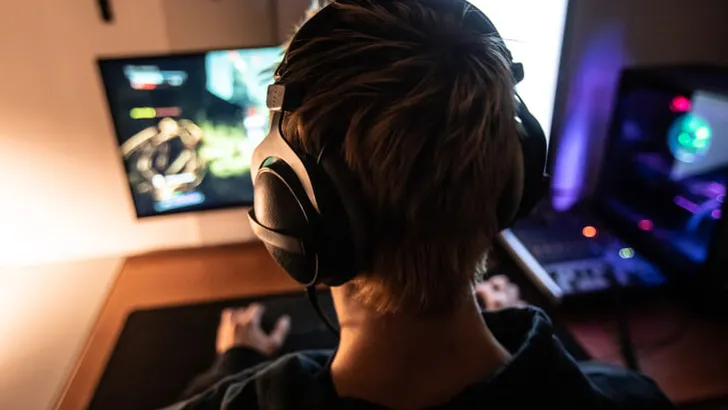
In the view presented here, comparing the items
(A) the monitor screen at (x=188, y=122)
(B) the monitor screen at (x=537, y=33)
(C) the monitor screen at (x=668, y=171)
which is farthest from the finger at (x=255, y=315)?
(C) the monitor screen at (x=668, y=171)

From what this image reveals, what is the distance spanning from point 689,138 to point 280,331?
31.5 inches

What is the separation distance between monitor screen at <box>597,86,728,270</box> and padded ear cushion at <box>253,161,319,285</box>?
762 millimetres

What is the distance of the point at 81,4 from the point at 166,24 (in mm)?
151

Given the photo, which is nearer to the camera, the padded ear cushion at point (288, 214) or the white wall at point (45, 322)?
the padded ear cushion at point (288, 214)

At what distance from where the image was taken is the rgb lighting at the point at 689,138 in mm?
1038

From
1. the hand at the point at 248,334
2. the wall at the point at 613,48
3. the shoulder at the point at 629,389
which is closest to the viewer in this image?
the shoulder at the point at 629,389

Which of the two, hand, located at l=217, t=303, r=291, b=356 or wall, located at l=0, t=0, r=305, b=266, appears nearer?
hand, located at l=217, t=303, r=291, b=356

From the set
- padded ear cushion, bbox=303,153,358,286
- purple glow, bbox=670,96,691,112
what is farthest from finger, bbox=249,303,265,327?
purple glow, bbox=670,96,691,112

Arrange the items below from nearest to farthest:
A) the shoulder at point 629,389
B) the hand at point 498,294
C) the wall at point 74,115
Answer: the shoulder at point 629,389, the hand at point 498,294, the wall at point 74,115

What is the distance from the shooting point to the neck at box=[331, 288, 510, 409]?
1.78 ft

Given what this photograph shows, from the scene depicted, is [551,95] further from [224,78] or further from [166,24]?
[166,24]

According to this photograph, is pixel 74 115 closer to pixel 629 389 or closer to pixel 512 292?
pixel 512 292

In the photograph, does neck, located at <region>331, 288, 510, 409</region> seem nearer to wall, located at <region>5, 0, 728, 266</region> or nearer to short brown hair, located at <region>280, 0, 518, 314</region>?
short brown hair, located at <region>280, 0, 518, 314</region>

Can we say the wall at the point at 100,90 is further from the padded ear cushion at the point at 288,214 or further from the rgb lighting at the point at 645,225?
the padded ear cushion at the point at 288,214
